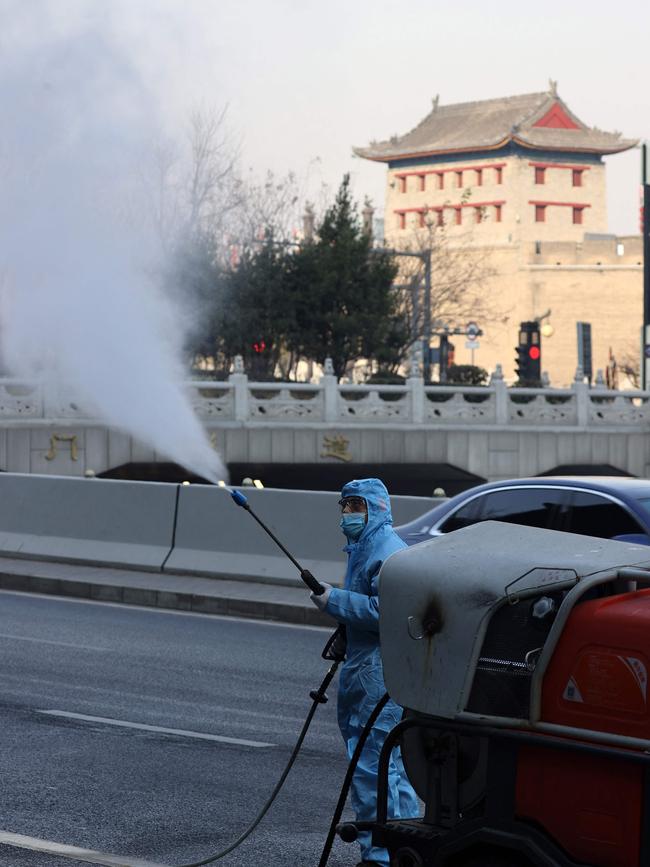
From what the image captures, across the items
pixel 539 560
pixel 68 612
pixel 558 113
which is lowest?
pixel 68 612

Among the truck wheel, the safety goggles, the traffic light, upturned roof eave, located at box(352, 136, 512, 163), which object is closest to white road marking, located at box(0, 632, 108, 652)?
the safety goggles

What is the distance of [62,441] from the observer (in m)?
38.7

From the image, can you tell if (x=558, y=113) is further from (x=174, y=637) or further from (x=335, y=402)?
(x=174, y=637)

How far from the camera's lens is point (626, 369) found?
10162cm

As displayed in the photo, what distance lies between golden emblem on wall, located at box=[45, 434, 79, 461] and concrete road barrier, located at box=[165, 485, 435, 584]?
21.0m

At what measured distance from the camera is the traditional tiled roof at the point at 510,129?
110438mm

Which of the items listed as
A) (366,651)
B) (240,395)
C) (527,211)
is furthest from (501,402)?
(527,211)

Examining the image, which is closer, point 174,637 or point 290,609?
point 174,637

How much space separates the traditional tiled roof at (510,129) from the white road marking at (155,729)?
101482 mm

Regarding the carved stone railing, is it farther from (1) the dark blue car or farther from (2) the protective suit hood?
(2) the protective suit hood

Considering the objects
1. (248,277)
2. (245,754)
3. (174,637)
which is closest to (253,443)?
(248,277)

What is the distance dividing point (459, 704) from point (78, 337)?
12.6 m

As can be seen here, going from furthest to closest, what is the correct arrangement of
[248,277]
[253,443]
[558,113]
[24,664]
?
[558,113]
[248,277]
[253,443]
[24,664]

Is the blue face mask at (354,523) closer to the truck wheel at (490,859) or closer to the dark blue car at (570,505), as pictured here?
the truck wheel at (490,859)
